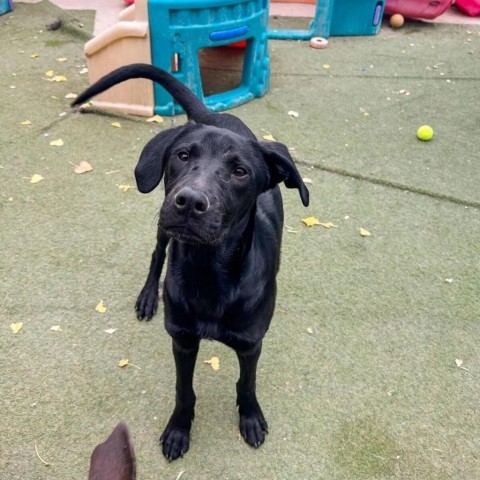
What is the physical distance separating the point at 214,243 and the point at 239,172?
0.32 meters

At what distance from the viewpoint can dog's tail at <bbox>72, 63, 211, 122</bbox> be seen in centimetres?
294

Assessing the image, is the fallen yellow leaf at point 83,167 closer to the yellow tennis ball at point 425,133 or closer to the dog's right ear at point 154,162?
the dog's right ear at point 154,162

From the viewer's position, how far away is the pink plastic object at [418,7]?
794 cm

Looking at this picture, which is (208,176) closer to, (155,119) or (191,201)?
(191,201)

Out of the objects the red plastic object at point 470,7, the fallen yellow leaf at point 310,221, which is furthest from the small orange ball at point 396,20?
the fallen yellow leaf at point 310,221

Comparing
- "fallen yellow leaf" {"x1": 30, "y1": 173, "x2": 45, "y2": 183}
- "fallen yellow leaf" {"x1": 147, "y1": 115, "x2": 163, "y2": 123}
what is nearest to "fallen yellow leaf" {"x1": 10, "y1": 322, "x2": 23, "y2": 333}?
"fallen yellow leaf" {"x1": 30, "y1": 173, "x2": 45, "y2": 183}

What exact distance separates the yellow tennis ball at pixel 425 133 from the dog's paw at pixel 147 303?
10.6ft

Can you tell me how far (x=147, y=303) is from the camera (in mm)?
3295

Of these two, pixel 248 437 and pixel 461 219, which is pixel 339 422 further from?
pixel 461 219

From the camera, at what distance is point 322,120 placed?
557 cm

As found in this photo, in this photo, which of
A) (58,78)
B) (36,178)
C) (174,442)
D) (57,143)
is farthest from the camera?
(58,78)

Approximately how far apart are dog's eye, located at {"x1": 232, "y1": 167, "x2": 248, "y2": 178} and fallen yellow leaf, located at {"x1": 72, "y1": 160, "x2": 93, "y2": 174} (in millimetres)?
2754

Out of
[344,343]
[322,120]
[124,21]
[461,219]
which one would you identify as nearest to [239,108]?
[322,120]

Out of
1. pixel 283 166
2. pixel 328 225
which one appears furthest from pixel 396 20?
pixel 283 166
